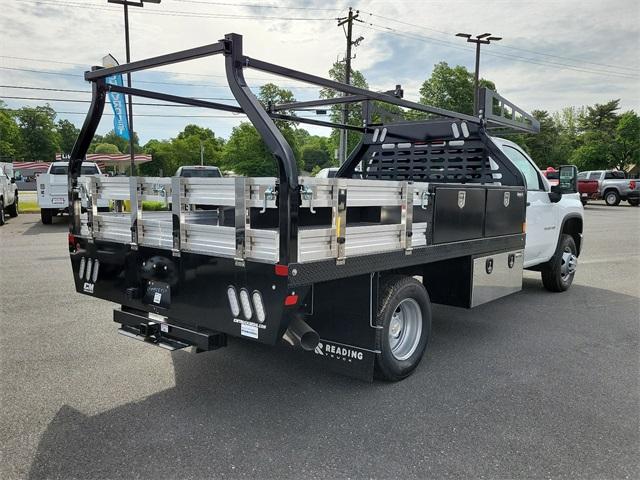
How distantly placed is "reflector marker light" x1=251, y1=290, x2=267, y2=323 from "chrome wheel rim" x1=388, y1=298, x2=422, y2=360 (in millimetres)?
1363

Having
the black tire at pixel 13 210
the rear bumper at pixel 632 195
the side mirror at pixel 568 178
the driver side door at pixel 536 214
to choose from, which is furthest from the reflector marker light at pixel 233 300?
the rear bumper at pixel 632 195

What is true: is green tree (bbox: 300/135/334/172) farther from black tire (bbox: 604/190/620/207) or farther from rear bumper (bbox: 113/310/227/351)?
rear bumper (bbox: 113/310/227/351)

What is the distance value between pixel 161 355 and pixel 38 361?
0.99 m

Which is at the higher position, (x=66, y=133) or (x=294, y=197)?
(x=66, y=133)

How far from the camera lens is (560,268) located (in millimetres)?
7113

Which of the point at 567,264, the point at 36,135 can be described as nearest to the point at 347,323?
the point at 567,264

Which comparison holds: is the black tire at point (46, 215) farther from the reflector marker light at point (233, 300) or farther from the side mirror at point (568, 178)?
the reflector marker light at point (233, 300)

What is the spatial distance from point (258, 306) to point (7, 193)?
16559 mm

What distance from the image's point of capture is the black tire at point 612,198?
30111 mm

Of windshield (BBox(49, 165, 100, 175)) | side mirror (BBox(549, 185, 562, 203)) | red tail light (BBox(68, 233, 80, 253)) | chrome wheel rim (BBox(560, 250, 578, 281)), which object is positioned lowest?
chrome wheel rim (BBox(560, 250, 578, 281))

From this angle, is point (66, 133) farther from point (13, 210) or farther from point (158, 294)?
point (158, 294)

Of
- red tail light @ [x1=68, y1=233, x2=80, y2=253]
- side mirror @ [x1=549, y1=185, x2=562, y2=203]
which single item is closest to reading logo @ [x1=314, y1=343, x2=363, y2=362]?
red tail light @ [x1=68, y1=233, x2=80, y2=253]

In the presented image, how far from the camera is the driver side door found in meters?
6.09

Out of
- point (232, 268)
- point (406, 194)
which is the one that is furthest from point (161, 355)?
point (406, 194)
